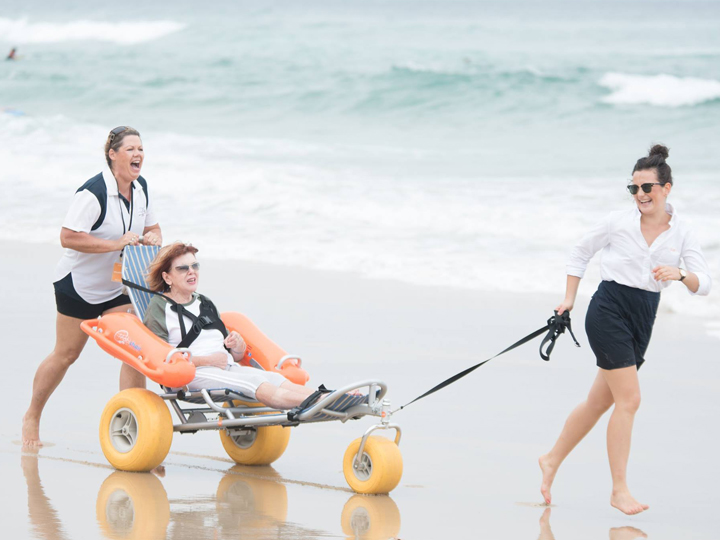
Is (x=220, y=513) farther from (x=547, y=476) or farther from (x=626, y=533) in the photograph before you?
(x=626, y=533)

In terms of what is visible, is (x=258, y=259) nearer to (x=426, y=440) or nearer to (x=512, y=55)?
(x=426, y=440)

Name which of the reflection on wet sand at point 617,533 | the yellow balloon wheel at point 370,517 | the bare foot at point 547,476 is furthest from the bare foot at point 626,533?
the yellow balloon wheel at point 370,517

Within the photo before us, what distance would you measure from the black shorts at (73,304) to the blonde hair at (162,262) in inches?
15.0

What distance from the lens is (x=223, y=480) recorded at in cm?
493

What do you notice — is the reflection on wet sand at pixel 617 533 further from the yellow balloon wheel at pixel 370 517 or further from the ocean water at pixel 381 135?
the ocean water at pixel 381 135

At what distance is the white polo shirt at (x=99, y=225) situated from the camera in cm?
516

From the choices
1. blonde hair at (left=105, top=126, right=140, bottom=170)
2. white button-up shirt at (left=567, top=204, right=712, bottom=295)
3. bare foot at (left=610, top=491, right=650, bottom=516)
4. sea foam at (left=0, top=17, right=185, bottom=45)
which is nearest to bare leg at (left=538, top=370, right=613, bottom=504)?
bare foot at (left=610, top=491, right=650, bottom=516)

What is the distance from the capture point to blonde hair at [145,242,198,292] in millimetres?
5113

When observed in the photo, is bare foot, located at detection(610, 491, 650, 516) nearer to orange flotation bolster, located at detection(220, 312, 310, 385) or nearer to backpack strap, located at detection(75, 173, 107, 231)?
orange flotation bolster, located at detection(220, 312, 310, 385)

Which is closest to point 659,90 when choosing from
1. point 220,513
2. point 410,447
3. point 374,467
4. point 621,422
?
point 410,447

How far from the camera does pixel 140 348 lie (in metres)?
4.84

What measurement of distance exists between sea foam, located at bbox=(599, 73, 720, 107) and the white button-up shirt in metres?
24.7

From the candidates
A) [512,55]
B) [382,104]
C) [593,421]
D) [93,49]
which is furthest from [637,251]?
[93,49]

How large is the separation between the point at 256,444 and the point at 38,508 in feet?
4.00
